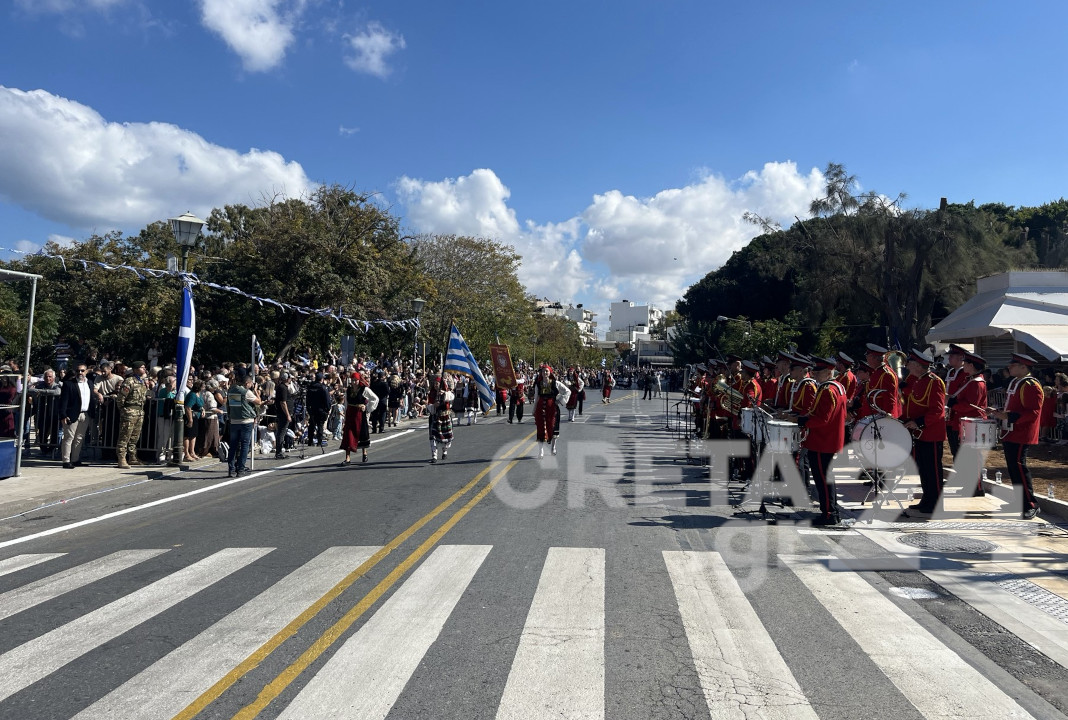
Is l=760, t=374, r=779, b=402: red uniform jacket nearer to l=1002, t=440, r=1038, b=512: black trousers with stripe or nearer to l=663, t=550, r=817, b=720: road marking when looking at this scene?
l=1002, t=440, r=1038, b=512: black trousers with stripe

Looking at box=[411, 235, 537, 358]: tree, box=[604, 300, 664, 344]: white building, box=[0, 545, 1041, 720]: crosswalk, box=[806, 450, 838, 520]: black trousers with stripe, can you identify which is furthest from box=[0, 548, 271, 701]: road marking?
box=[604, 300, 664, 344]: white building

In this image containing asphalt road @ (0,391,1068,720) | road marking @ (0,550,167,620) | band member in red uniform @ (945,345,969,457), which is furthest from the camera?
band member in red uniform @ (945,345,969,457)

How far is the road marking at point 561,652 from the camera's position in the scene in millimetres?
4211

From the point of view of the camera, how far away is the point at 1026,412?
9.69 meters

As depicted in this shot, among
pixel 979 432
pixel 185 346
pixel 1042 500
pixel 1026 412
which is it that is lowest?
pixel 1042 500

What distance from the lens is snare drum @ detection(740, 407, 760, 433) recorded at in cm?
1105

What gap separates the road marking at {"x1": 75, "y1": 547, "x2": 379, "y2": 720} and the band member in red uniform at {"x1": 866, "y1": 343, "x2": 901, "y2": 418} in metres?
6.75

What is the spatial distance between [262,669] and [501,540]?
3.65 meters

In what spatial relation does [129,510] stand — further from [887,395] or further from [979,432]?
[979,432]

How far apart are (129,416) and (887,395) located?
11888 mm

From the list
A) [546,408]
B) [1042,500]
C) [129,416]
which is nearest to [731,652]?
[1042,500]

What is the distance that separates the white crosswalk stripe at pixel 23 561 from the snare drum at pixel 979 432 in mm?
10284

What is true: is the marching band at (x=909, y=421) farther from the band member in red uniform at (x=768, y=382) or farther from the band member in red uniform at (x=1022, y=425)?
the band member in red uniform at (x=768, y=382)

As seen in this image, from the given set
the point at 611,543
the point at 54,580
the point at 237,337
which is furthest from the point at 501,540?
the point at 237,337
